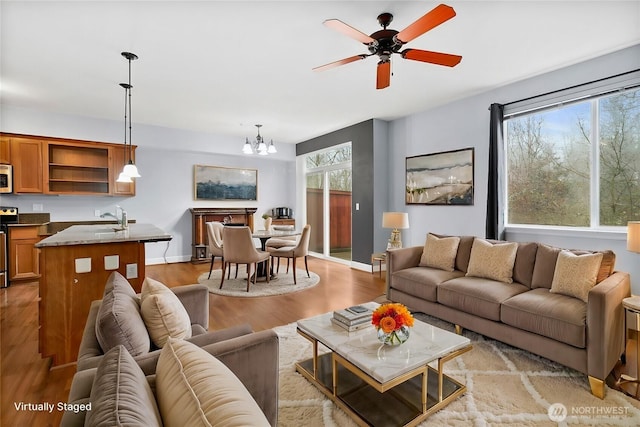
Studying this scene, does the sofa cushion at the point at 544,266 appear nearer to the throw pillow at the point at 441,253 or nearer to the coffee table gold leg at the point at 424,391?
the throw pillow at the point at 441,253

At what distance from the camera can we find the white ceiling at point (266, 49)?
7.96 ft

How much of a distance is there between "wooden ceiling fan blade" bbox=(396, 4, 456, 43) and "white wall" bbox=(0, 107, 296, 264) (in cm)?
523

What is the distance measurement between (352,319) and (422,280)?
4.34 feet

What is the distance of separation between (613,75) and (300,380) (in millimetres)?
4018

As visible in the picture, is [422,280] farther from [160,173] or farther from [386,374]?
[160,173]

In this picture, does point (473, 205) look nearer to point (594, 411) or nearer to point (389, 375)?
point (594, 411)

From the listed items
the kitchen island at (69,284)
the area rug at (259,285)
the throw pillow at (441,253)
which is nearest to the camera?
the kitchen island at (69,284)

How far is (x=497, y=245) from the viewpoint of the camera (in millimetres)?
3051

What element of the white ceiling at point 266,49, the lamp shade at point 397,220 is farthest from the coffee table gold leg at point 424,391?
the lamp shade at point 397,220

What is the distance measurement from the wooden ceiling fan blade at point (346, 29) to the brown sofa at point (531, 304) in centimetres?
221

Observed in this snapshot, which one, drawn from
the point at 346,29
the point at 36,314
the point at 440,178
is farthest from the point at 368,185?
the point at 36,314

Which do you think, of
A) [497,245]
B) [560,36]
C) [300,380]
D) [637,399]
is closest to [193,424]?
[300,380]

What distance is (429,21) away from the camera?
1950 mm

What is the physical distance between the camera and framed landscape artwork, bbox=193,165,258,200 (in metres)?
6.57
